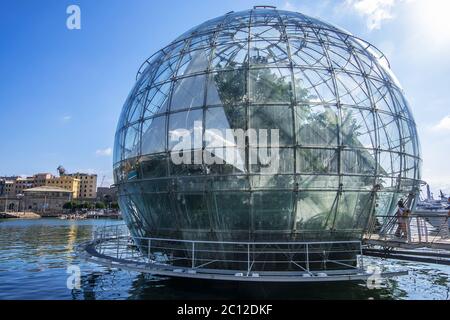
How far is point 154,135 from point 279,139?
4941 mm

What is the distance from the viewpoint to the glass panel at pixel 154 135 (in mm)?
14055

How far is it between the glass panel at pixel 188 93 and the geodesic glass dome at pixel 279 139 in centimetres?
5

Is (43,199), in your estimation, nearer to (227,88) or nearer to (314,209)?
(227,88)

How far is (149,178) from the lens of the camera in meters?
14.3

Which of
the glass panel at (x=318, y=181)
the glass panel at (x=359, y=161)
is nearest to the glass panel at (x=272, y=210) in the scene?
the glass panel at (x=318, y=181)

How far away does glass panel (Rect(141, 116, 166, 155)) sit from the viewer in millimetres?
14055

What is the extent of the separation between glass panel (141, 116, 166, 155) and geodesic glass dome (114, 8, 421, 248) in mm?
43

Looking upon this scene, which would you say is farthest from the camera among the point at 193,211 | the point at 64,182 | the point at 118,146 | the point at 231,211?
the point at 64,182

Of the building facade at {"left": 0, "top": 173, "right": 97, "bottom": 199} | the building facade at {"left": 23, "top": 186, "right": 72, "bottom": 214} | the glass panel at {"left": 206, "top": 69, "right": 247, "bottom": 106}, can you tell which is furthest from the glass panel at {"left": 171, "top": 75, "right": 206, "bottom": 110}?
the building facade at {"left": 0, "top": 173, "right": 97, "bottom": 199}

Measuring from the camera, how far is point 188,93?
14008 millimetres

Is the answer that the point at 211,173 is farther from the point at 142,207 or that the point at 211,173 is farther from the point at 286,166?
the point at 142,207

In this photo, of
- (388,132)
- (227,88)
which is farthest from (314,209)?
(227,88)

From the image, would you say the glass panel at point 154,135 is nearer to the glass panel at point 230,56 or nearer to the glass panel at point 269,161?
the glass panel at point 230,56
